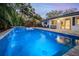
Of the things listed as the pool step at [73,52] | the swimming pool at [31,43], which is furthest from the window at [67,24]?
the pool step at [73,52]

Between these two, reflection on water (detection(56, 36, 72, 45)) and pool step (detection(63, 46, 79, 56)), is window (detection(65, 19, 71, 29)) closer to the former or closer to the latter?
reflection on water (detection(56, 36, 72, 45))

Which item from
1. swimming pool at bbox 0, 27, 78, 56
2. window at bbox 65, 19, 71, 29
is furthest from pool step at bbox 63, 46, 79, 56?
window at bbox 65, 19, 71, 29

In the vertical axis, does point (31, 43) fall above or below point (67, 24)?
below

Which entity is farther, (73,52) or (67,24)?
(67,24)

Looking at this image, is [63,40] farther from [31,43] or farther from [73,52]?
[31,43]

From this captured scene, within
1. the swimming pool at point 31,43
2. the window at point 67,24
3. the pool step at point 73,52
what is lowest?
the pool step at point 73,52

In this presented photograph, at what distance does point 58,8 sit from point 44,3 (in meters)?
0.22

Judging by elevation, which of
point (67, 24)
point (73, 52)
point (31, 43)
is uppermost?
point (67, 24)

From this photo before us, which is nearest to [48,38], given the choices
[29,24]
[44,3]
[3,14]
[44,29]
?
[44,29]

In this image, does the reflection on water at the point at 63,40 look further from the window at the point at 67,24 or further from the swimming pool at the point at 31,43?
the window at the point at 67,24

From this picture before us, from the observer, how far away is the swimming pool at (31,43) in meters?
2.47

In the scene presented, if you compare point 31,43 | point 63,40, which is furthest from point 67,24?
point 31,43

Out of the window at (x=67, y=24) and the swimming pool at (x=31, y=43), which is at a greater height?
the window at (x=67, y=24)

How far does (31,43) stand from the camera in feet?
8.23
